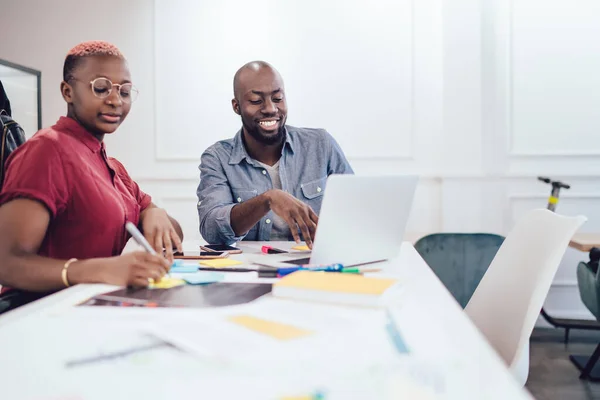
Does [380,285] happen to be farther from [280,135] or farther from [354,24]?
[354,24]

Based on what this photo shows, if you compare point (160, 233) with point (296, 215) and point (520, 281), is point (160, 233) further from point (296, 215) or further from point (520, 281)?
point (520, 281)

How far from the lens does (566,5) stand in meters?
3.49

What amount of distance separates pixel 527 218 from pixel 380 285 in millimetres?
719

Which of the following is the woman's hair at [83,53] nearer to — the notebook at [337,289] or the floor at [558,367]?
the notebook at [337,289]

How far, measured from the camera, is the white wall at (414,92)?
350 cm

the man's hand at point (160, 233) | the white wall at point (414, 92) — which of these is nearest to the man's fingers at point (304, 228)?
the man's hand at point (160, 233)

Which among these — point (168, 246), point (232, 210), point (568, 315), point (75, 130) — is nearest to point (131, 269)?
point (168, 246)

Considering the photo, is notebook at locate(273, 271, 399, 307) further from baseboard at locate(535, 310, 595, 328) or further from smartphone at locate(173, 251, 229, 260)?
baseboard at locate(535, 310, 595, 328)

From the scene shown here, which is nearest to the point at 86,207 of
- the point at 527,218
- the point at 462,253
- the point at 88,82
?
the point at 88,82

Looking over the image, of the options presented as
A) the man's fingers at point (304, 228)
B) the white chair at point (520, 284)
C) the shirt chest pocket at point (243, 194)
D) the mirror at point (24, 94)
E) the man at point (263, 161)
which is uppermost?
the mirror at point (24, 94)

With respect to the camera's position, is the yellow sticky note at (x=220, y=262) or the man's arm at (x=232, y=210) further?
the man's arm at (x=232, y=210)

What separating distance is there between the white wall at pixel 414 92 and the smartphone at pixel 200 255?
2.01 m

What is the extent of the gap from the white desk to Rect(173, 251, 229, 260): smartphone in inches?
18.8

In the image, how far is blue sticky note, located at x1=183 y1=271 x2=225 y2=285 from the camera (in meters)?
1.15
